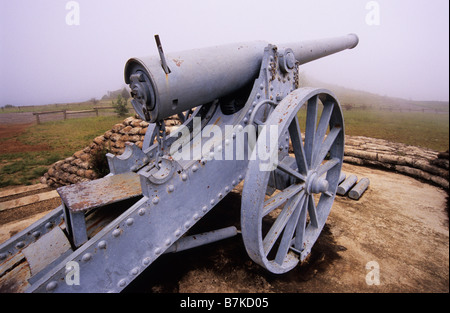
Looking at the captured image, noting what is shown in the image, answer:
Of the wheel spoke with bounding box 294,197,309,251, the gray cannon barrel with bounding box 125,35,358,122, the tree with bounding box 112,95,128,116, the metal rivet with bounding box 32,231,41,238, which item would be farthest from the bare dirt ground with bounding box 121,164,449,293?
the tree with bounding box 112,95,128,116

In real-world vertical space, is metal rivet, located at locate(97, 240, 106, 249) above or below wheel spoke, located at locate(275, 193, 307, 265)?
above

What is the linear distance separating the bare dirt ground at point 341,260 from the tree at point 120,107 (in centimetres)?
733

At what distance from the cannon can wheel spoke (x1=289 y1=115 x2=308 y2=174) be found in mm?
10

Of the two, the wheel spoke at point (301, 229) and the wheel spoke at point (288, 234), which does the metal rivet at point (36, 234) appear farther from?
the wheel spoke at point (301, 229)

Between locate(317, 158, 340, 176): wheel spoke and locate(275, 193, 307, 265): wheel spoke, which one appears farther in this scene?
locate(317, 158, 340, 176): wheel spoke

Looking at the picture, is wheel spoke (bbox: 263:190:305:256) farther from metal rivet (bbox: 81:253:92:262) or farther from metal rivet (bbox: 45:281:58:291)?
metal rivet (bbox: 45:281:58:291)

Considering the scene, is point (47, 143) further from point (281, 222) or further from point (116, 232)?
point (281, 222)

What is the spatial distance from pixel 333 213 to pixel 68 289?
3129 millimetres

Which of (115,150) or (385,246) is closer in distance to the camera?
(385,246)

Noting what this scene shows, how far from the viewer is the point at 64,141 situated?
6.73 meters

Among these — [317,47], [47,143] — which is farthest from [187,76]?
[47,143]

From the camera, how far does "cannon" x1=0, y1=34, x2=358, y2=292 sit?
1647mm
